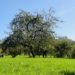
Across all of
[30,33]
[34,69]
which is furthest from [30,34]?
[34,69]

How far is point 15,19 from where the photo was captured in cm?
6969

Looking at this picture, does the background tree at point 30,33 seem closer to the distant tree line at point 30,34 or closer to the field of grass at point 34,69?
the distant tree line at point 30,34

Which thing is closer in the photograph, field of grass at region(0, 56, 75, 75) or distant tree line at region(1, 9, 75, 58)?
field of grass at region(0, 56, 75, 75)

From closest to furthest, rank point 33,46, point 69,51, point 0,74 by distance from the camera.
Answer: point 0,74 → point 33,46 → point 69,51

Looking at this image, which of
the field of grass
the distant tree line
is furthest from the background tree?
the field of grass

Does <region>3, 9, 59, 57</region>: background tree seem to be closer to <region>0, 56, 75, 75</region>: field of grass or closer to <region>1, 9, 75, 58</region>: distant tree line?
<region>1, 9, 75, 58</region>: distant tree line

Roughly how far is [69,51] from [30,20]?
3680cm

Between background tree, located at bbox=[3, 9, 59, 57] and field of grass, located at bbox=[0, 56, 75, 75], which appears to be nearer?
field of grass, located at bbox=[0, 56, 75, 75]

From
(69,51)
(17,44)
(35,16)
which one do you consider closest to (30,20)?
(35,16)

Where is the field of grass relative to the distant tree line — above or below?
below

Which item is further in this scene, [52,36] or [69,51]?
[69,51]

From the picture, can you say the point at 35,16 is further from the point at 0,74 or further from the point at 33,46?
the point at 0,74

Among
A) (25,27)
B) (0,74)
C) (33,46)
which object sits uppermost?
(25,27)

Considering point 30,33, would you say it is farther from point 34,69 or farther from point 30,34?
point 34,69
